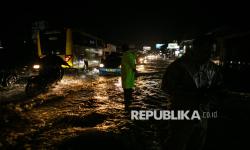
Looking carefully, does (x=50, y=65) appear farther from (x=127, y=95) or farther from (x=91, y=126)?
(x=91, y=126)

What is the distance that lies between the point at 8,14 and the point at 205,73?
34193mm

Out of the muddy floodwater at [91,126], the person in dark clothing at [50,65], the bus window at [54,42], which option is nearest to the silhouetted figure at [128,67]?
A: the muddy floodwater at [91,126]

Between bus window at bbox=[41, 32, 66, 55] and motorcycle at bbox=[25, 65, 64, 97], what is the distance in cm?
888

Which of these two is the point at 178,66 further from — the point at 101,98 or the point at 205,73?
the point at 101,98

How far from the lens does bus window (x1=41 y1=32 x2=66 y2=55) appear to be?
Result: 24078mm

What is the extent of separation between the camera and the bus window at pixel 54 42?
948 inches

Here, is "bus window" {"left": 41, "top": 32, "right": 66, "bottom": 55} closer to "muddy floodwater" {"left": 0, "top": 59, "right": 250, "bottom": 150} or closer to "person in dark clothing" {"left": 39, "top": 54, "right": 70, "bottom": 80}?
"person in dark clothing" {"left": 39, "top": 54, "right": 70, "bottom": 80}

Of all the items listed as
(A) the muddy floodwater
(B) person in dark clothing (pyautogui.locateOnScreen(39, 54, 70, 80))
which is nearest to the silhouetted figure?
(A) the muddy floodwater

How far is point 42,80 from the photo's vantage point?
1391 centimetres

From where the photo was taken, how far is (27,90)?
43.1 feet

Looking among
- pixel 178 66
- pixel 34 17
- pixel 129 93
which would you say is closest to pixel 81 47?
pixel 34 17

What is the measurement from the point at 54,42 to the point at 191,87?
22.0 m

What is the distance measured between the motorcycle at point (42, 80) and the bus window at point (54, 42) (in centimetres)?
888

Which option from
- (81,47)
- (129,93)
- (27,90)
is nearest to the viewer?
(129,93)
